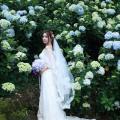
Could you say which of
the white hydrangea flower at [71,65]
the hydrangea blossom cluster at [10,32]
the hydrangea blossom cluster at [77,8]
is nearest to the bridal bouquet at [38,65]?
the white hydrangea flower at [71,65]

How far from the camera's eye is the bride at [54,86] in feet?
31.8

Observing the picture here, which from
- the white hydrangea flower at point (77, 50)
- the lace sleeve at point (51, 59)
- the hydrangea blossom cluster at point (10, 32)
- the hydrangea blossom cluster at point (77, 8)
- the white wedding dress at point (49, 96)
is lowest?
Result: the white wedding dress at point (49, 96)

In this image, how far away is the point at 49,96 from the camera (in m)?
9.69

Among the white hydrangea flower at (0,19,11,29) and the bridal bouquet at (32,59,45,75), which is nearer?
the bridal bouquet at (32,59,45,75)

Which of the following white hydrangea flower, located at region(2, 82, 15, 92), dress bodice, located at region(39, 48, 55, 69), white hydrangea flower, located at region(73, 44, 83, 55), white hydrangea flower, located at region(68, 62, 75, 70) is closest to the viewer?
white hydrangea flower, located at region(2, 82, 15, 92)

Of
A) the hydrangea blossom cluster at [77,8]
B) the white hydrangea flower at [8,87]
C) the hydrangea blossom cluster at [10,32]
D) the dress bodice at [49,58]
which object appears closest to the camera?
the white hydrangea flower at [8,87]

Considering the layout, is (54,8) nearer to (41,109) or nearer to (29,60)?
(29,60)

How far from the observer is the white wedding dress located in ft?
31.7

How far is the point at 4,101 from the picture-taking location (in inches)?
363

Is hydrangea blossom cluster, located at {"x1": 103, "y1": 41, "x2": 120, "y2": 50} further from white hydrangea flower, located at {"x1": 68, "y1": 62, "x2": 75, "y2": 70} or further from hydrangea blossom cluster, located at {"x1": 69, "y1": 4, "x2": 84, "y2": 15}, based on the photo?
hydrangea blossom cluster, located at {"x1": 69, "y1": 4, "x2": 84, "y2": 15}

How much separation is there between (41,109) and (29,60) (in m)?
1.64

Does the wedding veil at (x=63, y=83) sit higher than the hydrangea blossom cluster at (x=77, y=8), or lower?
lower

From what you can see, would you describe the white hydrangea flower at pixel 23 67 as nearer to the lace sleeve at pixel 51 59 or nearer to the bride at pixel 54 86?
the bride at pixel 54 86

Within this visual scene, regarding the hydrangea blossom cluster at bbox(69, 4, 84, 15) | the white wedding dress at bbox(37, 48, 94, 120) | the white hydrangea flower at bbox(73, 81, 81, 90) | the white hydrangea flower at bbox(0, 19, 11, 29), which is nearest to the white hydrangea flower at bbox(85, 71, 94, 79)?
the white hydrangea flower at bbox(73, 81, 81, 90)
